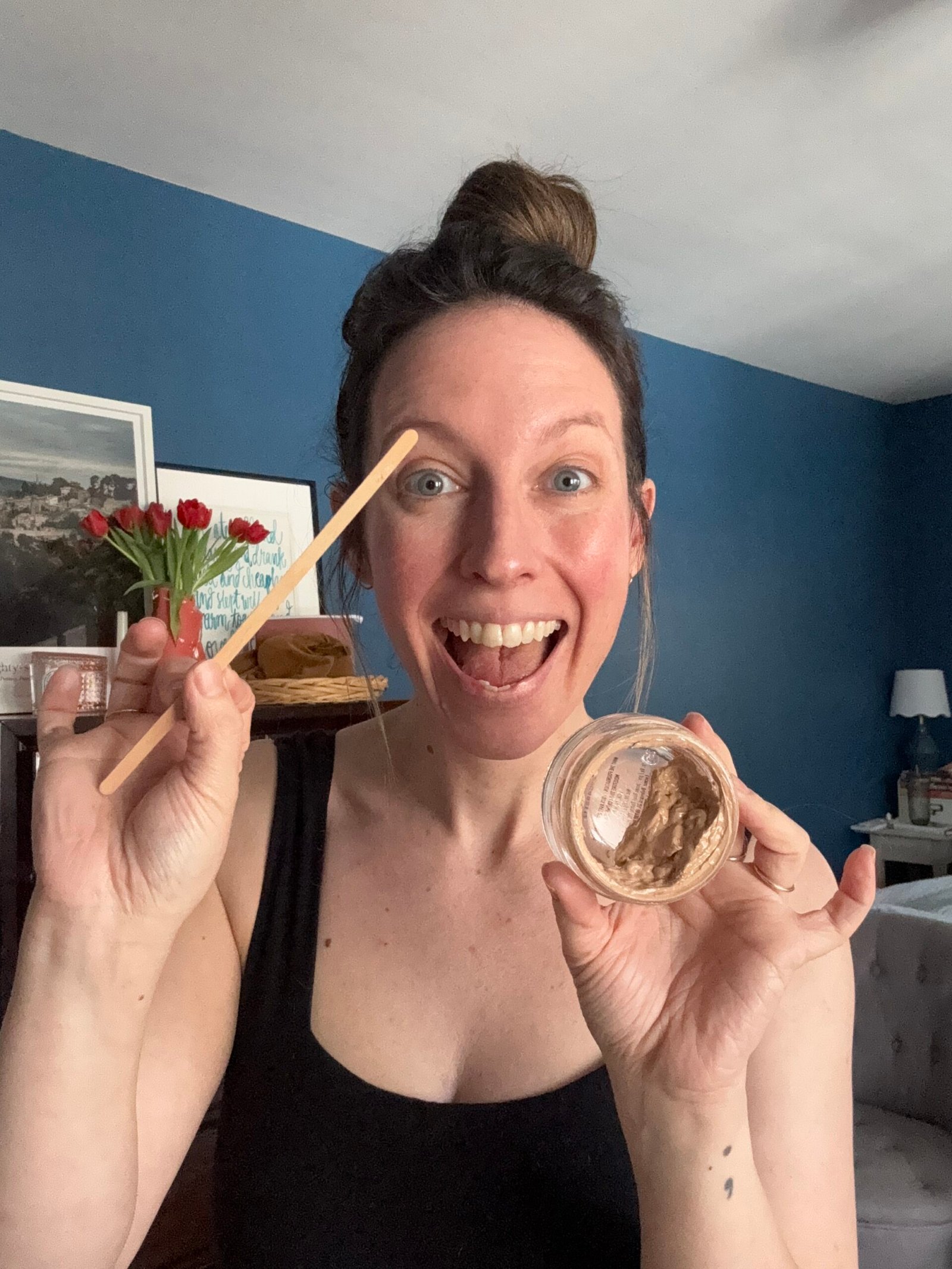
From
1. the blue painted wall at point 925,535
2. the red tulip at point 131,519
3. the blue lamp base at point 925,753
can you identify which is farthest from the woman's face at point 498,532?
the blue painted wall at point 925,535

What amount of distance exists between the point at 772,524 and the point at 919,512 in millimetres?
1082

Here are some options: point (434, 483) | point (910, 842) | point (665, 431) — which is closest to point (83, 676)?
point (434, 483)

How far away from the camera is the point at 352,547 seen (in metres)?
1.01

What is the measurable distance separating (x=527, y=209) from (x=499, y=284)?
139 millimetres

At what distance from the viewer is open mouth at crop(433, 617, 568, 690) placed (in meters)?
0.80

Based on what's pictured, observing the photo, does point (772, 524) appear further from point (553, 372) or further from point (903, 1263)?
point (553, 372)

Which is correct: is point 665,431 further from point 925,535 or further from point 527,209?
point 527,209

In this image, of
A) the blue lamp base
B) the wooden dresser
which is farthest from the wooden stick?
the blue lamp base

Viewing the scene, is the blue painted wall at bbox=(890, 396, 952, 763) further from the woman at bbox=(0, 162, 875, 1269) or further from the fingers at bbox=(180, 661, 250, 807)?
the fingers at bbox=(180, 661, 250, 807)

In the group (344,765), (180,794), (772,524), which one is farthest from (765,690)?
(180,794)

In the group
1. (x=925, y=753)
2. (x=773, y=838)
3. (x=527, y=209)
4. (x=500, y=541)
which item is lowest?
(x=925, y=753)

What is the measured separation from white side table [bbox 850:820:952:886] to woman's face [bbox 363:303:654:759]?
370 centimetres

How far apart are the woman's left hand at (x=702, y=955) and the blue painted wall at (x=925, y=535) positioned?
4448 millimetres

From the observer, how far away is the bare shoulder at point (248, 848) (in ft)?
2.84
